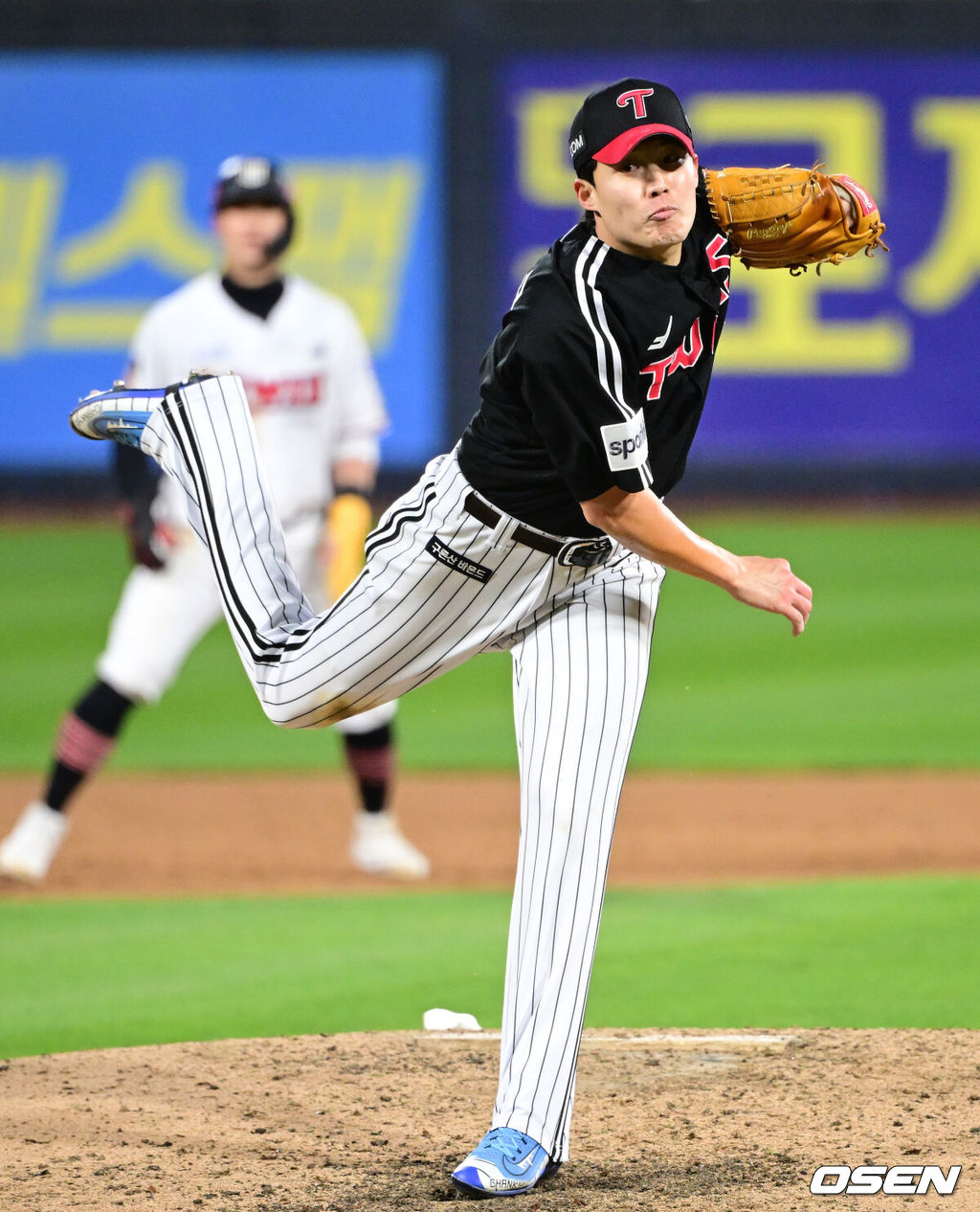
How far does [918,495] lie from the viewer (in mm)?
15633

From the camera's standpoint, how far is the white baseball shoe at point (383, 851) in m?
6.25

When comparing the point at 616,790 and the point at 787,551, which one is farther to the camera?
the point at 787,551

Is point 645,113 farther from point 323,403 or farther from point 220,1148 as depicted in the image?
point 323,403

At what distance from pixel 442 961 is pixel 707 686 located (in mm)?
4868

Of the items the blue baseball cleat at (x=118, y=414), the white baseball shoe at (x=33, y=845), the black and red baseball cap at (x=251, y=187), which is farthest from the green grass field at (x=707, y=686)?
the blue baseball cleat at (x=118, y=414)

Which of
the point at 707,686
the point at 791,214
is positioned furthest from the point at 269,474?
the point at 707,686

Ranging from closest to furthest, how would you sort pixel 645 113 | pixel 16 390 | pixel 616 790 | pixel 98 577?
pixel 645 113, pixel 616 790, pixel 98 577, pixel 16 390

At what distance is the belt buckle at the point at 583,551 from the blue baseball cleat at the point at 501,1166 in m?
0.98

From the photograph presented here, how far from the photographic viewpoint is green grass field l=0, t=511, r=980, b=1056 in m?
4.61

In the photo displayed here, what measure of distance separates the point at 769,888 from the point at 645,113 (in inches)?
137

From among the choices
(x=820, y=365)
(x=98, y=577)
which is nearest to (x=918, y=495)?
(x=820, y=365)

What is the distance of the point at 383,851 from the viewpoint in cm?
628

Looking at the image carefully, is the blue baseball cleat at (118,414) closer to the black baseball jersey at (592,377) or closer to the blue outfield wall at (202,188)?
the black baseball jersey at (592,377)

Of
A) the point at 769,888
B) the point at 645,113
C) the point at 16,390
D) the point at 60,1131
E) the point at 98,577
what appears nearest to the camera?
the point at 645,113
